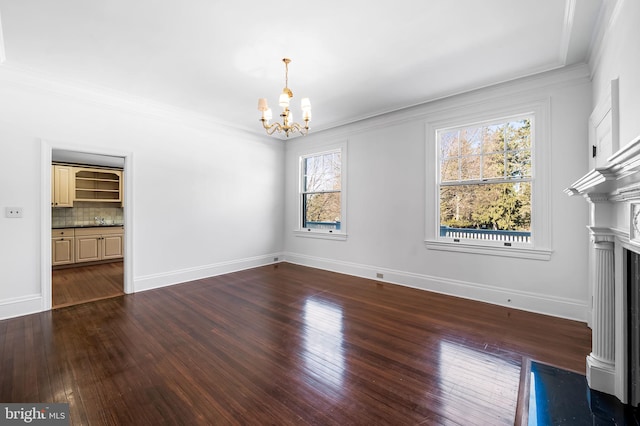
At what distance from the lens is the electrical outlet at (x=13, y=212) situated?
3.20m

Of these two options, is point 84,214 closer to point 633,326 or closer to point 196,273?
point 196,273

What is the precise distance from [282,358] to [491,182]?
3.32 meters

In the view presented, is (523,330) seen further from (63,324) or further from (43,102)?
(43,102)

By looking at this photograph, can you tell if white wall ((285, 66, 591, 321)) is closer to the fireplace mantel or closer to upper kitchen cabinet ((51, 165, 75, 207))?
the fireplace mantel

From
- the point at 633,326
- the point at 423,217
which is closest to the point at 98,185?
the point at 423,217

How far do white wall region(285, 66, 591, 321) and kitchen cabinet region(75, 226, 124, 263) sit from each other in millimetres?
3952

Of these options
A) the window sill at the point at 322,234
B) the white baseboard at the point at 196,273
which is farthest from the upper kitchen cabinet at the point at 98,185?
the window sill at the point at 322,234

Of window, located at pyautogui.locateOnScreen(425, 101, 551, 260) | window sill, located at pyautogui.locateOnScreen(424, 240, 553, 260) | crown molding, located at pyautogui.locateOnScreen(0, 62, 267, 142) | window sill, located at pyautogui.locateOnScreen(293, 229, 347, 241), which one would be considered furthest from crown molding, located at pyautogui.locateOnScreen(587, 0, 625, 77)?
crown molding, located at pyautogui.locateOnScreen(0, 62, 267, 142)

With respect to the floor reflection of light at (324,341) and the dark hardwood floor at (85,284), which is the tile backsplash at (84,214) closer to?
the dark hardwood floor at (85,284)

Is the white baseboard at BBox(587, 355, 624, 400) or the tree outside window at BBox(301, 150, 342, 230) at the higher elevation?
the tree outside window at BBox(301, 150, 342, 230)

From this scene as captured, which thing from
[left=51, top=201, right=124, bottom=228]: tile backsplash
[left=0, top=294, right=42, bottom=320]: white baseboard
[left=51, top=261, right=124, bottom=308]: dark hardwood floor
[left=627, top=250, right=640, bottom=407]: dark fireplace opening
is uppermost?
[left=51, top=201, right=124, bottom=228]: tile backsplash

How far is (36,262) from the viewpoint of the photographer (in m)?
3.40

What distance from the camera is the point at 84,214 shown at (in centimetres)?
657

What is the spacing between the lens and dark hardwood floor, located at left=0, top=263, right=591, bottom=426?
5.74ft
